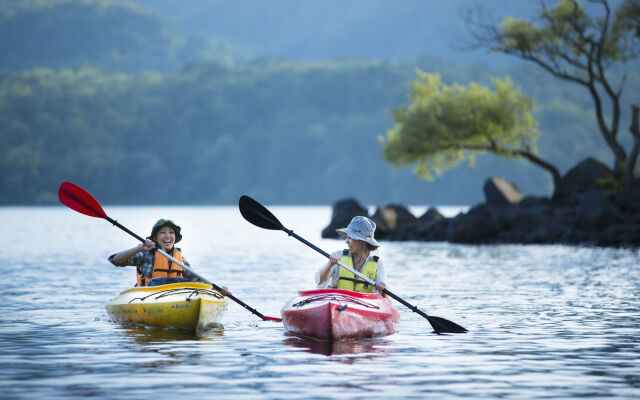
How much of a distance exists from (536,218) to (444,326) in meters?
28.0

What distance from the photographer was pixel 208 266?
29.0 m

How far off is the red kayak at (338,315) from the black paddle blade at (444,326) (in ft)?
2.85

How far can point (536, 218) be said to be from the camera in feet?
132

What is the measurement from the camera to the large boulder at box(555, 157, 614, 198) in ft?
135

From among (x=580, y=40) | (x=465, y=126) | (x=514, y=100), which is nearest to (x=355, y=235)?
(x=580, y=40)

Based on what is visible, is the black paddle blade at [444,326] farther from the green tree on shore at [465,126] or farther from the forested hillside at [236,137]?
the forested hillside at [236,137]

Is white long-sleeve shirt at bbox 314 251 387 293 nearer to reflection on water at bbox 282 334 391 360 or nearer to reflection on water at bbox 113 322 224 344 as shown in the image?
reflection on water at bbox 282 334 391 360

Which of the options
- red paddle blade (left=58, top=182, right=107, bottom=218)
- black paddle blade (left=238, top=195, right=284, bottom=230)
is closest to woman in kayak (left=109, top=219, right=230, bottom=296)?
black paddle blade (left=238, top=195, right=284, bottom=230)

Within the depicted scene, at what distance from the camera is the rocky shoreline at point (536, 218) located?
36.3m

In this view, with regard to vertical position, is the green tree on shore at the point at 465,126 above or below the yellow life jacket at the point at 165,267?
above

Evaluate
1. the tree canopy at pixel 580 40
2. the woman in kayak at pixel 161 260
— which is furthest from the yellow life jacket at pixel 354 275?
the tree canopy at pixel 580 40

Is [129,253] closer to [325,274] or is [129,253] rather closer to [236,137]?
[325,274]

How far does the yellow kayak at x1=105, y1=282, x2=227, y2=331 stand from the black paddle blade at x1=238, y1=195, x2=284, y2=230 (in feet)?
4.20

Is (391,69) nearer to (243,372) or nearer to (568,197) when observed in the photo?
(568,197)
